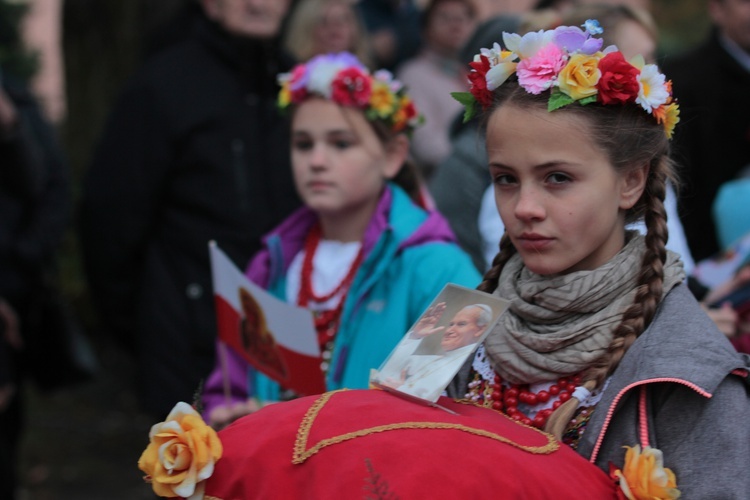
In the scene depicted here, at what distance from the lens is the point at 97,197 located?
5070mm

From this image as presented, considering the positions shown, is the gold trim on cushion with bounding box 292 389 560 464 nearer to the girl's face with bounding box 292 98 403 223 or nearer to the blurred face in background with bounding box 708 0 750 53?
the girl's face with bounding box 292 98 403 223

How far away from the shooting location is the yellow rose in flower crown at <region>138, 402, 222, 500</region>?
2055 millimetres

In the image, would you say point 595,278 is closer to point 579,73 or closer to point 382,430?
point 579,73

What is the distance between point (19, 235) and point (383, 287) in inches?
91.8

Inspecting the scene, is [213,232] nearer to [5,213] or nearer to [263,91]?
[263,91]

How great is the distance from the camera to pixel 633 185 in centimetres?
242

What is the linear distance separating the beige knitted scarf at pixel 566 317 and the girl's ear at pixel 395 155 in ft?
5.39

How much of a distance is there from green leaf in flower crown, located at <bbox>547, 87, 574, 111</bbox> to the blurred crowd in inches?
75.0

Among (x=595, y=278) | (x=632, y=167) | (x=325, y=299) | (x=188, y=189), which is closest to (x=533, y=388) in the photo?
(x=595, y=278)

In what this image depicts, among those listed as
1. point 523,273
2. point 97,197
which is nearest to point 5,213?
point 97,197

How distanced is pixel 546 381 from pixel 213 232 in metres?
2.67

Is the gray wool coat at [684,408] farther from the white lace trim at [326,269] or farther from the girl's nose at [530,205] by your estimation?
the white lace trim at [326,269]

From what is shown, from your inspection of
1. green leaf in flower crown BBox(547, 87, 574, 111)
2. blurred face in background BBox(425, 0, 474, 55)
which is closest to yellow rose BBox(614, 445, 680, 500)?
green leaf in flower crown BBox(547, 87, 574, 111)

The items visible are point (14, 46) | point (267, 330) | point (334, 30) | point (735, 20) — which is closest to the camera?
point (267, 330)
